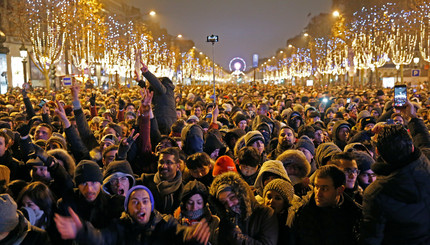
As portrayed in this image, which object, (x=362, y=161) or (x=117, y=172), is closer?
(x=117, y=172)

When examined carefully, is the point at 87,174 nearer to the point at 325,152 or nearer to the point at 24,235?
the point at 24,235

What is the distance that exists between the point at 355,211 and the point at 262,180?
49.7 inches

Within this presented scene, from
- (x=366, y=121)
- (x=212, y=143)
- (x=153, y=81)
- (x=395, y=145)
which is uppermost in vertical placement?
(x=153, y=81)

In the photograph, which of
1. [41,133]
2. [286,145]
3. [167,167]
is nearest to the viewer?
[167,167]

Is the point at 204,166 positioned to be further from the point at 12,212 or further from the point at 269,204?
the point at 12,212

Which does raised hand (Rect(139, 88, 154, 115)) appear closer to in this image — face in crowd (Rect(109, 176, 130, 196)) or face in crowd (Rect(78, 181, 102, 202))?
face in crowd (Rect(109, 176, 130, 196))

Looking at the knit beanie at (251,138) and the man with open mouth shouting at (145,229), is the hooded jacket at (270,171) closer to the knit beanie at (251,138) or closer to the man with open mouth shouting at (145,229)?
the man with open mouth shouting at (145,229)

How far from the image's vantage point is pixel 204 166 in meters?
5.58

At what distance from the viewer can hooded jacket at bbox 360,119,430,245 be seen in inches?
134

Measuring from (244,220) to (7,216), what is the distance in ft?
5.93

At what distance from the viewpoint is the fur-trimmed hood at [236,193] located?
3.89 metres

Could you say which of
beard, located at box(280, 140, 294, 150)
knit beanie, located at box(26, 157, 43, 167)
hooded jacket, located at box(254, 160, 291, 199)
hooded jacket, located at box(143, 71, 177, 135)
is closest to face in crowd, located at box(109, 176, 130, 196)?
knit beanie, located at box(26, 157, 43, 167)

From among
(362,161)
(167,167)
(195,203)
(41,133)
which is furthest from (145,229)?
(41,133)

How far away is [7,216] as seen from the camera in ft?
12.2
